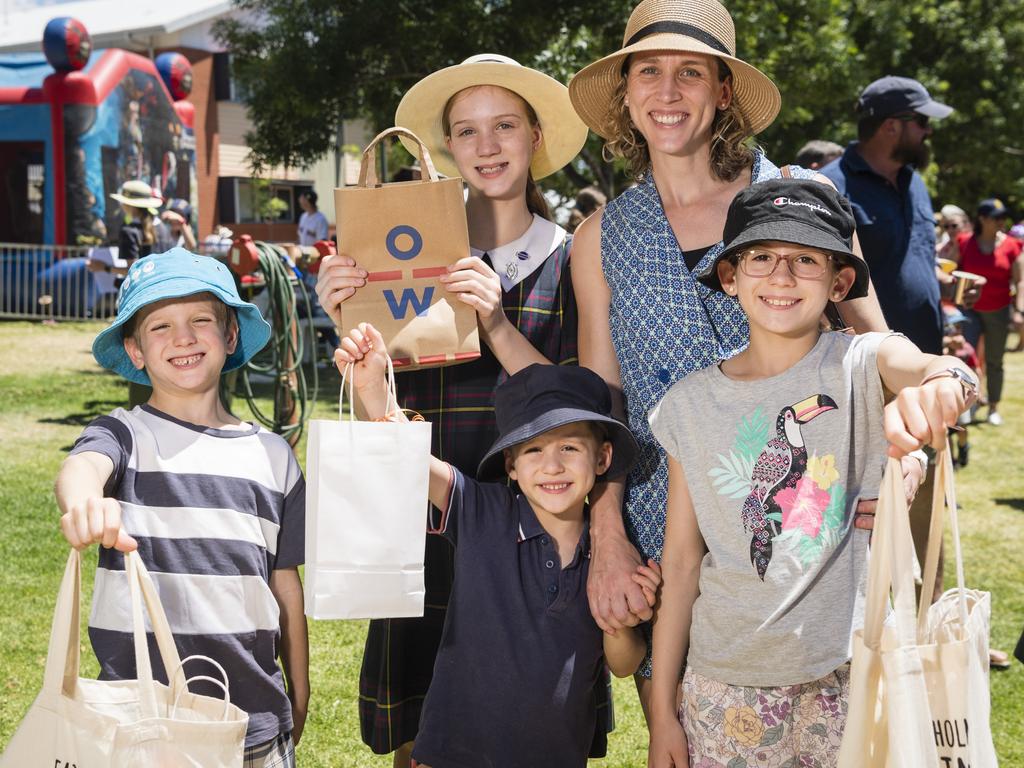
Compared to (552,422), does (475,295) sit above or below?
above

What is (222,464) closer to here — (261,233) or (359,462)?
(359,462)

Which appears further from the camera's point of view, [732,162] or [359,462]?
[732,162]

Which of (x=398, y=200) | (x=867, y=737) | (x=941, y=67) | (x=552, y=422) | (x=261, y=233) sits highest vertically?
(x=941, y=67)

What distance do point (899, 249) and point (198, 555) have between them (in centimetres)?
368

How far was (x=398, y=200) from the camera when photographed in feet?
8.40

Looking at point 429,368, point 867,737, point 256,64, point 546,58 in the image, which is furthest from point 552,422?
point 256,64

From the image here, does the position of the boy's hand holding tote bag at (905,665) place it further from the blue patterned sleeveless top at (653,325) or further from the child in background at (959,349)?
the child in background at (959,349)

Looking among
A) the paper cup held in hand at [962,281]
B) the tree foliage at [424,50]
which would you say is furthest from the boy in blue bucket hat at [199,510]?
the tree foliage at [424,50]

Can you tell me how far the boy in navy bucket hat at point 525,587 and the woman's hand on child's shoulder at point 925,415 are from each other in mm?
753

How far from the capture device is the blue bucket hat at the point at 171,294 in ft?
8.13

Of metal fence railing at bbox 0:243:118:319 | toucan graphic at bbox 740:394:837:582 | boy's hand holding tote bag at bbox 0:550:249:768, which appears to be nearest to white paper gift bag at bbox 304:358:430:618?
boy's hand holding tote bag at bbox 0:550:249:768

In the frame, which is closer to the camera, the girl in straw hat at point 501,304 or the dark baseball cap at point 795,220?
the dark baseball cap at point 795,220

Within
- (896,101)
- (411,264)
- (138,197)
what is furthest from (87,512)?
(138,197)

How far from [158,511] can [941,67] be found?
26.9m
